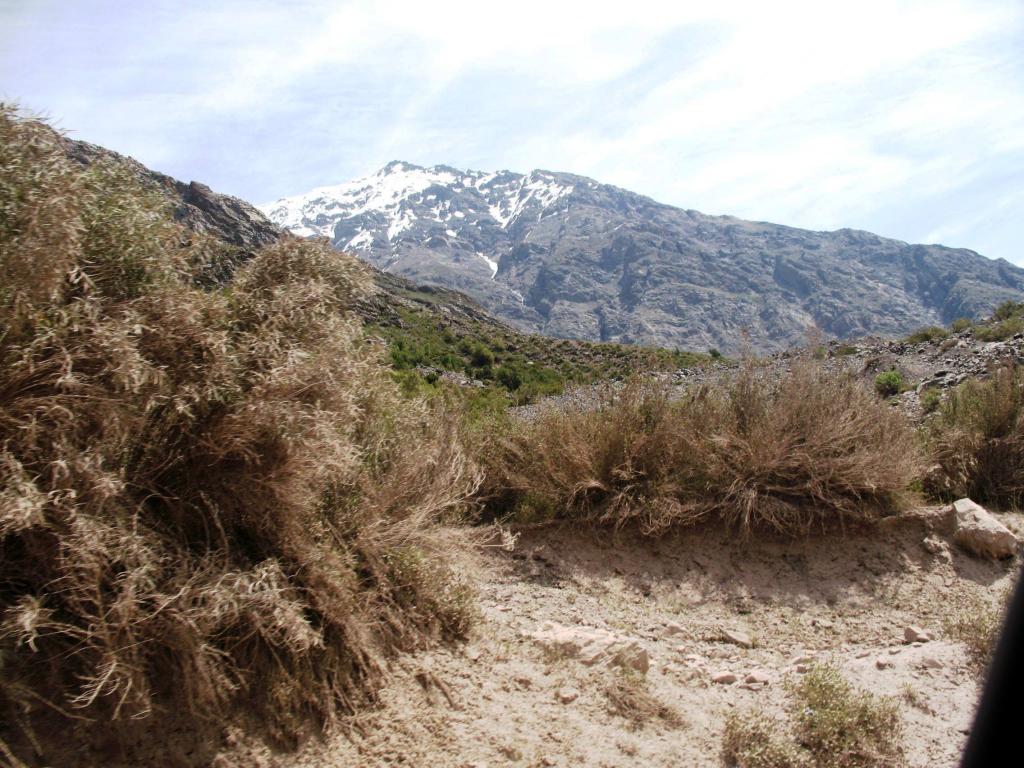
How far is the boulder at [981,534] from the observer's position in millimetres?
6375

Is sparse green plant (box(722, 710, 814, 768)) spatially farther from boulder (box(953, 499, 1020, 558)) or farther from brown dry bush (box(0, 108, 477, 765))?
boulder (box(953, 499, 1020, 558))

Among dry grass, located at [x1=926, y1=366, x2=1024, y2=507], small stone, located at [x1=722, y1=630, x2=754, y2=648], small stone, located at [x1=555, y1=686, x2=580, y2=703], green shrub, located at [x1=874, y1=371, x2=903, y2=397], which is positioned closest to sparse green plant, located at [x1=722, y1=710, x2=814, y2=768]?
small stone, located at [x1=555, y1=686, x2=580, y2=703]

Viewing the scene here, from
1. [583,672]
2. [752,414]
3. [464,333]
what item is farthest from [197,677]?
[464,333]

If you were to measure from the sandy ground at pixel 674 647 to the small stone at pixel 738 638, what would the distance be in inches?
2.4

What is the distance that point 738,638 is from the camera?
574cm

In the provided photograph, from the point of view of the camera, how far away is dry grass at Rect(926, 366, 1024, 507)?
7531mm

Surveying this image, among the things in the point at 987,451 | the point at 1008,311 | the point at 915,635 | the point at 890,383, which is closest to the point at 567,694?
the point at 915,635

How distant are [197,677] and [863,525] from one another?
6070 mm

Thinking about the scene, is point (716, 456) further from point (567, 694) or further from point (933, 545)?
point (567, 694)

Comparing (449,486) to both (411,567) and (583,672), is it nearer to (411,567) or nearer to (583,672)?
(411,567)

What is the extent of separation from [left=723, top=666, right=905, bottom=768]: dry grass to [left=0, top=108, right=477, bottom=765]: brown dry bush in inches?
82.8

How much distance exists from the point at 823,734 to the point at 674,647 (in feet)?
5.54

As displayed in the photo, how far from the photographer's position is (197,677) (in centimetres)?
322

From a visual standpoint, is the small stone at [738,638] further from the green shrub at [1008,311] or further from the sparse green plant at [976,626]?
the green shrub at [1008,311]
